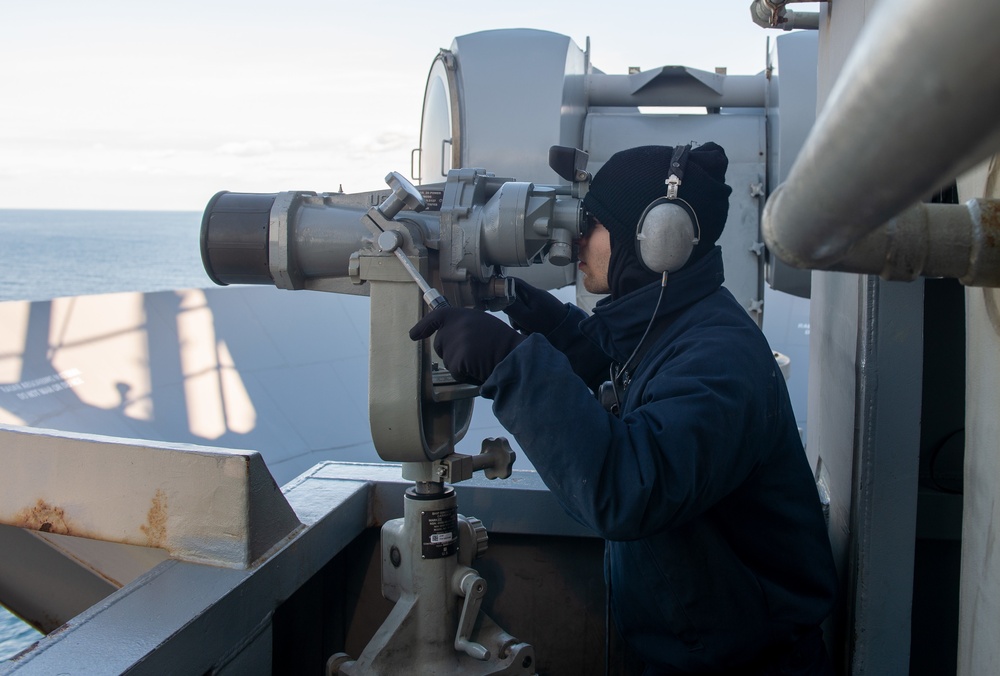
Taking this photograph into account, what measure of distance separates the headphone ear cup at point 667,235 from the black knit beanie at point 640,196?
0.05 meters

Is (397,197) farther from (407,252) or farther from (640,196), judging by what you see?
(640,196)

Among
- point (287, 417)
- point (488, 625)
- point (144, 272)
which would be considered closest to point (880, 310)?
point (488, 625)

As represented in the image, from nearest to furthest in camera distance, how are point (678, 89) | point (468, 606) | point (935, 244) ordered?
point (935, 244) < point (468, 606) < point (678, 89)

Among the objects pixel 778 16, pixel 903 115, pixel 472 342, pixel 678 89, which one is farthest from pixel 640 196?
pixel 678 89

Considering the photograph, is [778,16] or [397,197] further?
[778,16]

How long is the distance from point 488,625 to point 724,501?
0.67m

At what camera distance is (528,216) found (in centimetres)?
179

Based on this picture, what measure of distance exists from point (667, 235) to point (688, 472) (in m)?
0.44

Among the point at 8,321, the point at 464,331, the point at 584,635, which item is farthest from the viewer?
the point at 8,321

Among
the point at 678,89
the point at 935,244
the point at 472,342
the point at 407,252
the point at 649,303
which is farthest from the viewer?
the point at 678,89

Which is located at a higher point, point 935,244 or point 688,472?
point 935,244

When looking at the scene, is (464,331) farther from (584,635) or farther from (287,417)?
(287,417)

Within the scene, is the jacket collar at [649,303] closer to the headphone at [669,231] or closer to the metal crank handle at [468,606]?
the headphone at [669,231]

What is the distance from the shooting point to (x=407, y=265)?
175 centimetres
